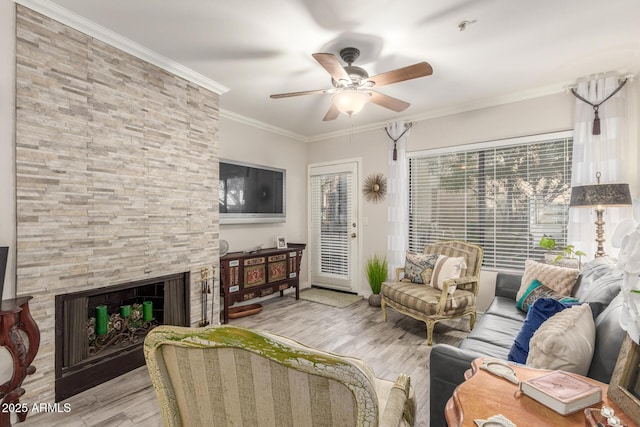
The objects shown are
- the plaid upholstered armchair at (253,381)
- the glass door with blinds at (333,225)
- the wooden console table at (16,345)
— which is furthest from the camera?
the glass door with blinds at (333,225)

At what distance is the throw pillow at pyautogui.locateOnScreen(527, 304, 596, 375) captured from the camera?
1132 millimetres

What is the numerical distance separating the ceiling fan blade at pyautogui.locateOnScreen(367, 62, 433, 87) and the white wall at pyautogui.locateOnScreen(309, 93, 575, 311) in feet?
6.57

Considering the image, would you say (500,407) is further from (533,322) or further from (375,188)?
(375,188)

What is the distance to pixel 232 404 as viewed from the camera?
0.82m

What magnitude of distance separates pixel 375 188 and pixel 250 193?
6.12ft

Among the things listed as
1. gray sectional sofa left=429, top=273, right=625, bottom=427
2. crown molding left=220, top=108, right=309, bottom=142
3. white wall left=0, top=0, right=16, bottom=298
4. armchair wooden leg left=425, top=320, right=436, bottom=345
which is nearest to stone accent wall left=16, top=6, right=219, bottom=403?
white wall left=0, top=0, right=16, bottom=298

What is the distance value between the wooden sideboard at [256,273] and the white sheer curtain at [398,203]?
1404 mm

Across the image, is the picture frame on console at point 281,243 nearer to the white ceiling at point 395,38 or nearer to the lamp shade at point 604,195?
the white ceiling at point 395,38

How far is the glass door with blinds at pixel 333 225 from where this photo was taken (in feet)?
16.2

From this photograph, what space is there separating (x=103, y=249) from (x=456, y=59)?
3390 mm

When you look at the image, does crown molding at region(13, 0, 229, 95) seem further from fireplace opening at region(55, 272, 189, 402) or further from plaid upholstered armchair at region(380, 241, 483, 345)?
plaid upholstered armchair at region(380, 241, 483, 345)

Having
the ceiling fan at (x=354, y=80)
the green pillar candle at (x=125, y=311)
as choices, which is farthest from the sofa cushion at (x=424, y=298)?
the green pillar candle at (x=125, y=311)

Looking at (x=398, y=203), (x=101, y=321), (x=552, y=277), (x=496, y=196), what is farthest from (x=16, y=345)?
(x=496, y=196)

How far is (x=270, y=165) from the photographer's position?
477 centimetres
